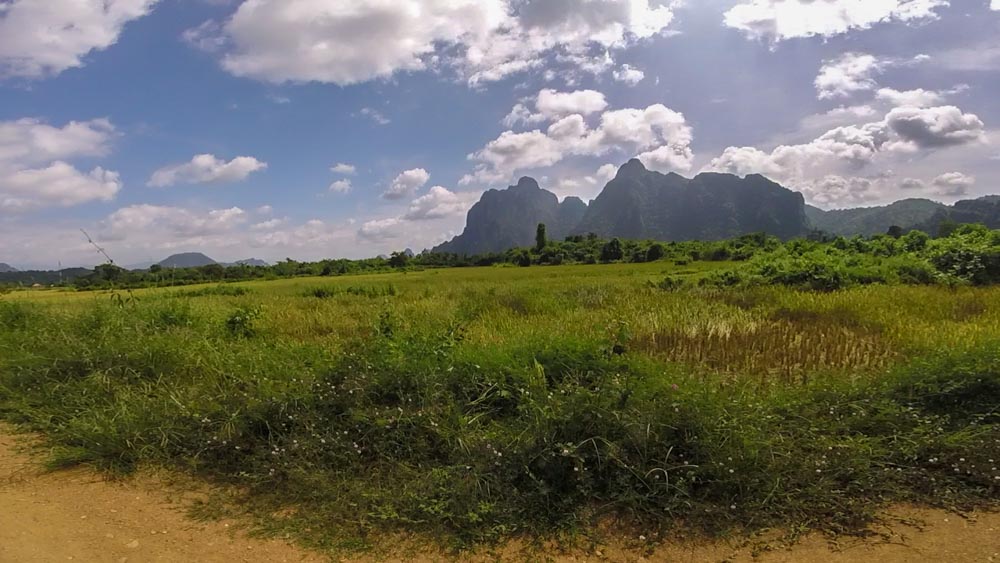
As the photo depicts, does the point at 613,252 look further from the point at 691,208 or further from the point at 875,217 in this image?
the point at 875,217

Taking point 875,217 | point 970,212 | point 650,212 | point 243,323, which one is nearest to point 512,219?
point 650,212

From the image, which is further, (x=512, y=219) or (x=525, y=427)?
(x=512, y=219)

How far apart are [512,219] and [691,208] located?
55.5 m

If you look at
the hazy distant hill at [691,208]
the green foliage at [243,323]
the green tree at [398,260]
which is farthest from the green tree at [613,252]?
the hazy distant hill at [691,208]

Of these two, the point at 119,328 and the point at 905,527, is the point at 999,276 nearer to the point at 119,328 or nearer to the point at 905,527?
the point at 905,527

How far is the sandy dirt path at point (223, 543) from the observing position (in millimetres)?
2709

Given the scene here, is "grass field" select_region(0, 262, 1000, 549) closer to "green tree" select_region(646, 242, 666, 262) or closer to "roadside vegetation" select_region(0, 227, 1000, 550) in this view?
"roadside vegetation" select_region(0, 227, 1000, 550)

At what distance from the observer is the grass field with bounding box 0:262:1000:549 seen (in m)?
3.14

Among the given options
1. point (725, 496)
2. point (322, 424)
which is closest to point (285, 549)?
point (322, 424)

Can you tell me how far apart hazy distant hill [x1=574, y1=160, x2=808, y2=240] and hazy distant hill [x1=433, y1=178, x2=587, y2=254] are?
55.0 feet

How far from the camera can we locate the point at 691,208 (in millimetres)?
142500

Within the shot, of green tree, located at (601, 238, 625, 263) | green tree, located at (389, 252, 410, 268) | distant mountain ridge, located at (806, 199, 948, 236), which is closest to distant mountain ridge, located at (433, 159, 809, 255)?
distant mountain ridge, located at (806, 199, 948, 236)

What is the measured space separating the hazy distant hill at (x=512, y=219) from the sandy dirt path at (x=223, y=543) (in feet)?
483

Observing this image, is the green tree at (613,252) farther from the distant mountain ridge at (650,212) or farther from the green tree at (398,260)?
the distant mountain ridge at (650,212)
